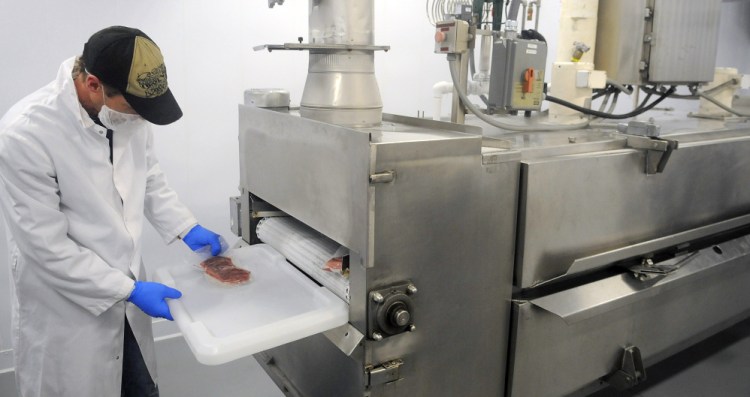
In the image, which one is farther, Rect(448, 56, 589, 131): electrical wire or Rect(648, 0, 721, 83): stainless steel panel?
Rect(648, 0, 721, 83): stainless steel panel

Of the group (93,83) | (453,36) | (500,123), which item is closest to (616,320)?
(500,123)

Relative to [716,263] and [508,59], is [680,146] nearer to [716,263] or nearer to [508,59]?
[716,263]

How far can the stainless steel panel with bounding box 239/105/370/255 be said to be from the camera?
92 cm

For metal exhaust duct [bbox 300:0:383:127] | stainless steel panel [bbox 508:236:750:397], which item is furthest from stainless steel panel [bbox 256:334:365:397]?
metal exhaust duct [bbox 300:0:383:127]

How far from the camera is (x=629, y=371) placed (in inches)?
51.8

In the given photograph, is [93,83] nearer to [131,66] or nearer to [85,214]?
[131,66]

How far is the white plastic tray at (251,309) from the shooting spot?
2.95 ft

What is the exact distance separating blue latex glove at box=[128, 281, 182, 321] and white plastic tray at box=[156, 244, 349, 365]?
0.02 m

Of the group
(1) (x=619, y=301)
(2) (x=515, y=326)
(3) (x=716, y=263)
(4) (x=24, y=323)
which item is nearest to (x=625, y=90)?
(3) (x=716, y=263)

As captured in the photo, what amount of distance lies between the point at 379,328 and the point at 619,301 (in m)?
0.59

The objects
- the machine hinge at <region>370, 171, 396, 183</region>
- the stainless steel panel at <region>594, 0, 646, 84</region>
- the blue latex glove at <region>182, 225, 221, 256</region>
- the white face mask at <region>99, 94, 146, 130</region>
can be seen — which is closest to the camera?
the machine hinge at <region>370, 171, 396, 183</region>

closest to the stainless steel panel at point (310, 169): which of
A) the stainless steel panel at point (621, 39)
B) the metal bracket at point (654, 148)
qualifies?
the metal bracket at point (654, 148)

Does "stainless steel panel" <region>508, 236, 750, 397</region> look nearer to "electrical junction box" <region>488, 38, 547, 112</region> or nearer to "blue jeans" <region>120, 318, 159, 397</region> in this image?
"electrical junction box" <region>488, 38, 547, 112</region>

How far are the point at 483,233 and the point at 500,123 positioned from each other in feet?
1.52
